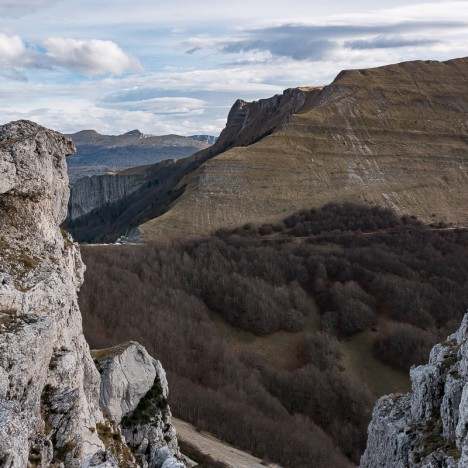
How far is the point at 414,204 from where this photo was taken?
359 ft

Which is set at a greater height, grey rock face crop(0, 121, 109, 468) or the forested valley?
grey rock face crop(0, 121, 109, 468)

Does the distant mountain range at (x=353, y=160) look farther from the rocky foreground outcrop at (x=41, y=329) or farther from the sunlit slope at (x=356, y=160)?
the rocky foreground outcrop at (x=41, y=329)

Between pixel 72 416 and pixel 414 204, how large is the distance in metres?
103

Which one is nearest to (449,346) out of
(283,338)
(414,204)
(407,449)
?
(407,449)

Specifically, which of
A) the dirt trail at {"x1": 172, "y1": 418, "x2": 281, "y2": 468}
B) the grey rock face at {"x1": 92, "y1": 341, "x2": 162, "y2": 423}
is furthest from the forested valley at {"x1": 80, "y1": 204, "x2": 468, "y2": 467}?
the grey rock face at {"x1": 92, "y1": 341, "x2": 162, "y2": 423}

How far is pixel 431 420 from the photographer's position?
21.4 meters

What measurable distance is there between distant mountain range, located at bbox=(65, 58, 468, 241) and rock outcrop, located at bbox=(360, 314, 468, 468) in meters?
68.6

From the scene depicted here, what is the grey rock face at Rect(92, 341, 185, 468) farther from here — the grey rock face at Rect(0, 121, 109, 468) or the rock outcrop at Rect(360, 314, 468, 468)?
the rock outcrop at Rect(360, 314, 468, 468)

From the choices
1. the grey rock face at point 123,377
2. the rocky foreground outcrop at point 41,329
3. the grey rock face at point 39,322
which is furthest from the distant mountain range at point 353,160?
the grey rock face at point 39,322

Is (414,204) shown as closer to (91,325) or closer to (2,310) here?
(91,325)

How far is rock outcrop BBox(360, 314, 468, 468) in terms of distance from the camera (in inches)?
710

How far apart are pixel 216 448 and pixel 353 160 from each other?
8904 cm

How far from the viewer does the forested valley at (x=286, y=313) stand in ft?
168

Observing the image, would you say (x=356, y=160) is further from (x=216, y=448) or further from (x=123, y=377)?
(x=123, y=377)
